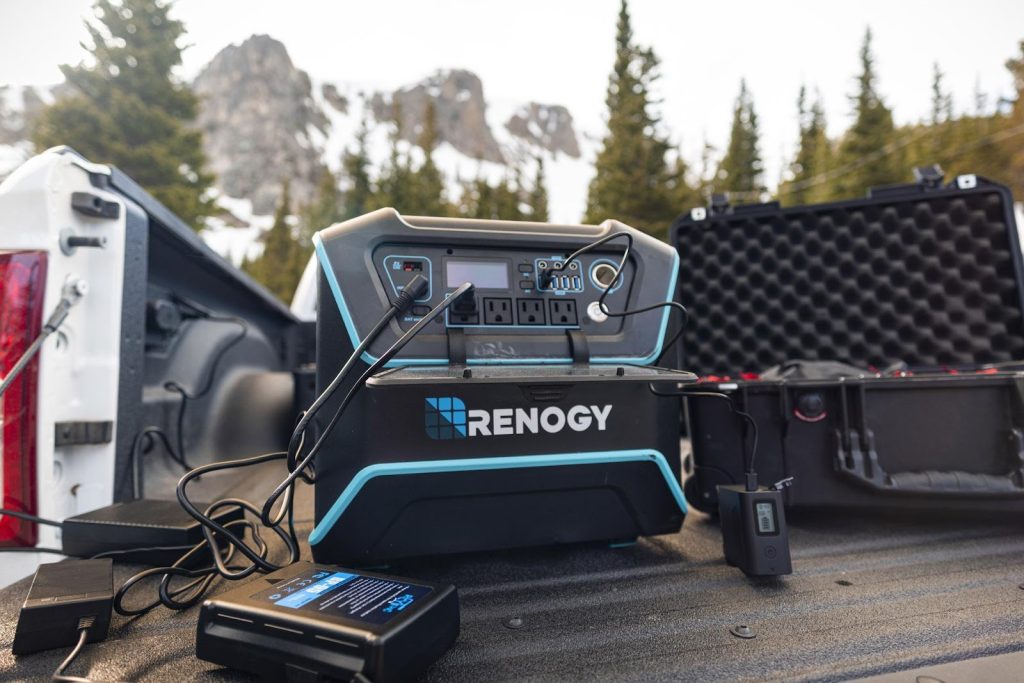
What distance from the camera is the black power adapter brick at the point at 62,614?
0.56m

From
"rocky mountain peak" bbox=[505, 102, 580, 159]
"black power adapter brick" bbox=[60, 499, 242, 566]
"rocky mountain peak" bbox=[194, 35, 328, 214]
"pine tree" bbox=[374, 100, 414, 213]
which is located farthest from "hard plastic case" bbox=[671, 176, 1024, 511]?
"rocky mountain peak" bbox=[505, 102, 580, 159]

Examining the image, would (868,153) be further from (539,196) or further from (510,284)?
(510,284)

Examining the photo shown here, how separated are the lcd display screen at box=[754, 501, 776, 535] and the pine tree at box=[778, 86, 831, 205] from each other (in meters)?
25.1

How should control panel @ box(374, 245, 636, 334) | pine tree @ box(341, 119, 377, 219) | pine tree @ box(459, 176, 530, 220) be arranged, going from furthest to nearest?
pine tree @ box(459, 176, 530, 220)
pine tree @ box(341, 119, 377, 219)
control panel @ box(374, 245, 636, 334)

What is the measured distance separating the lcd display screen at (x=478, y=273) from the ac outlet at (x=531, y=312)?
0.13 ft

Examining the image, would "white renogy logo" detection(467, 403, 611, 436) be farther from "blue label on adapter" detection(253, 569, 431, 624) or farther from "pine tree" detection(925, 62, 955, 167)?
"pine tree" detection(925, 62, 955, 167)

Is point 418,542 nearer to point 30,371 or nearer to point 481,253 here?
point 481,253

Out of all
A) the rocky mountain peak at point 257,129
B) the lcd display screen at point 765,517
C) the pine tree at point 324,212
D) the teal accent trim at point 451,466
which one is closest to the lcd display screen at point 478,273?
the teal accent trim at point 451,466

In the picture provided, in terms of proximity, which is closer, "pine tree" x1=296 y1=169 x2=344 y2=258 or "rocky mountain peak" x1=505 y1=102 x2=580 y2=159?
"pine tree" x1=296 y1=169 x2=344 y2=258

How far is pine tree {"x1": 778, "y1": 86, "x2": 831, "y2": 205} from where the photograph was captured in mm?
23172

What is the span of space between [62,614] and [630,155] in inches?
724

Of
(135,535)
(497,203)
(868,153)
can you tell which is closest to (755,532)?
(135,535)

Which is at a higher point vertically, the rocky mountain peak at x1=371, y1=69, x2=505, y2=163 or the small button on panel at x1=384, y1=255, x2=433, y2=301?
the rocky mountain peak at x1=371, y1=69, x2=505, y2=163

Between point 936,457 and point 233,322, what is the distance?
2.01 m
